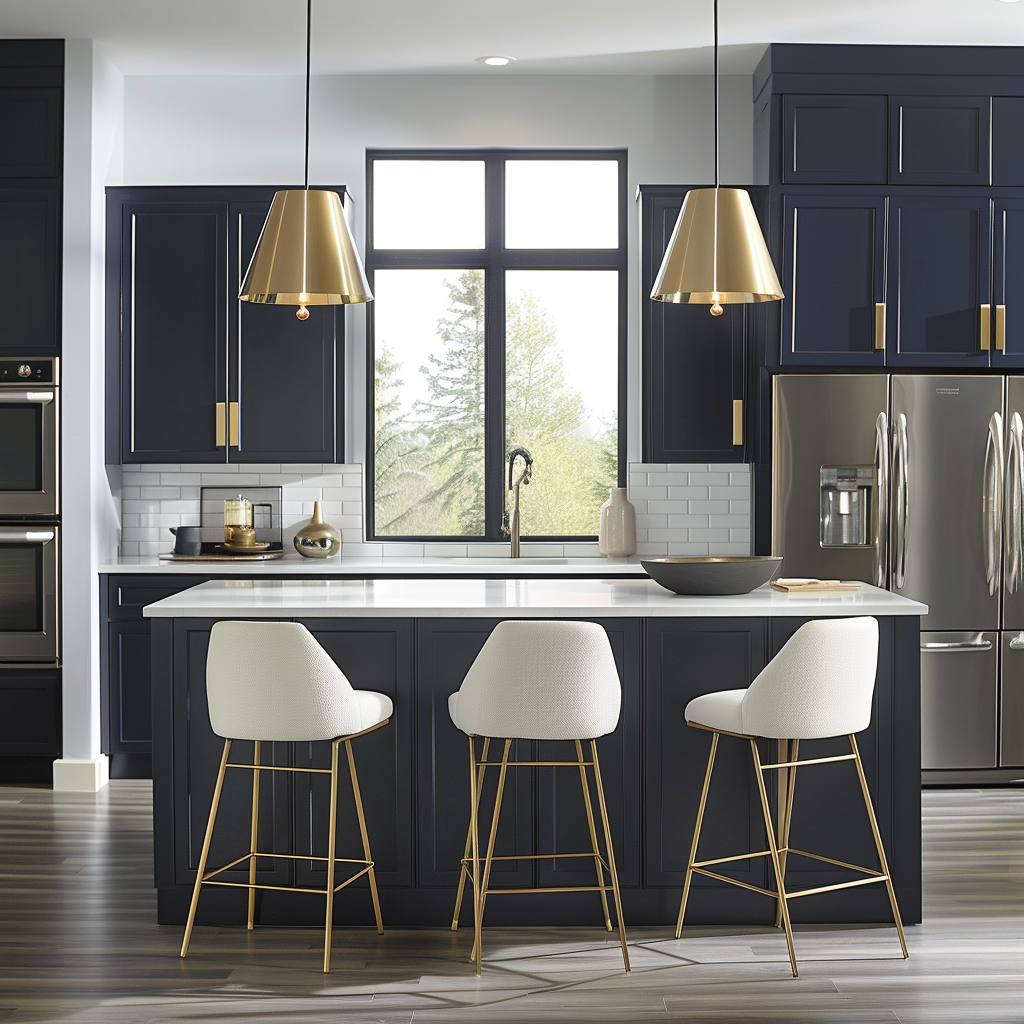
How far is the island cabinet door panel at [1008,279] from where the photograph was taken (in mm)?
4781

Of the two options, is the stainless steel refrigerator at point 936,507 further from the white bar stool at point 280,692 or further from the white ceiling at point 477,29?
the white bar stool at point 280,692

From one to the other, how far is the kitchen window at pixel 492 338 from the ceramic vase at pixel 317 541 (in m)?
0.37

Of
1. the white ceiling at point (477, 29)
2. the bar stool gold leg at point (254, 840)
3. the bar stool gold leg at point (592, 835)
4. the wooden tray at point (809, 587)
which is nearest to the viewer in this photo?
the bar stool gold leg at point (592, 835)

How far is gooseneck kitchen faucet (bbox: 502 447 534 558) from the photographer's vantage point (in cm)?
523

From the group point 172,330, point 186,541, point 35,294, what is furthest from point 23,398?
point 186,541

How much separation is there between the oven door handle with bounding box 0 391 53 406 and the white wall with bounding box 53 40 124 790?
0.07m

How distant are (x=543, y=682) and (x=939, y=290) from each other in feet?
9.98

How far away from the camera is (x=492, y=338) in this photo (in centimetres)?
543

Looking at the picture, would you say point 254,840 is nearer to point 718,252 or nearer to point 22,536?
point 718,252

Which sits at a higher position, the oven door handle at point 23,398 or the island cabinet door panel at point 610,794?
the oven door handle at point 23,398

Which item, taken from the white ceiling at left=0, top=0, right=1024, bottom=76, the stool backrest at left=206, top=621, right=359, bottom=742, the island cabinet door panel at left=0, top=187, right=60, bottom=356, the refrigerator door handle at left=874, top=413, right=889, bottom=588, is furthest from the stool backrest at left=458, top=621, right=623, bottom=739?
the island cabinet door panel at left=0, top=187, right=60, bottom=356

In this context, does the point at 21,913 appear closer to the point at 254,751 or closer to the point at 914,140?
the point at 254,751

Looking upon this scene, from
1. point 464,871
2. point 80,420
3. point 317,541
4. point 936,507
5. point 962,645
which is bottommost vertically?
point 464,871

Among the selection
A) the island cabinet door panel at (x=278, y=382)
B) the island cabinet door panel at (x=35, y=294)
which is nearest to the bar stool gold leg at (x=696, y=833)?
the island cabinet door panel at (x=278, y=382)
